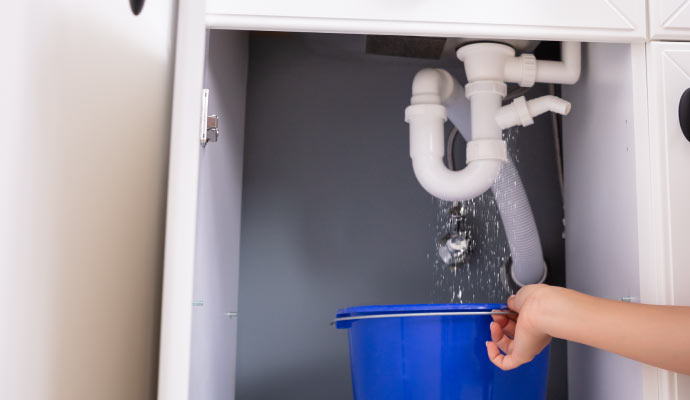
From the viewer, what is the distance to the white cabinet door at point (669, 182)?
0.78 m

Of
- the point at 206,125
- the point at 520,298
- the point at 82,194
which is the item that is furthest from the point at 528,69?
the point at 82,194

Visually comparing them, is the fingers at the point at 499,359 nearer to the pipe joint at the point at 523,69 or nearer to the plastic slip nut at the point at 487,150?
the plastic slip nut at the point at 487,150

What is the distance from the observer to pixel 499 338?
85 cm

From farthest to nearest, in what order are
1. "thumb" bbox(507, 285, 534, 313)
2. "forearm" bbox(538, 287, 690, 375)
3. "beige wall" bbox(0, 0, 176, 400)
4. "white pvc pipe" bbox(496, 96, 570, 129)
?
"white pvc pipe" bbox(496, 96, 570, 129), "thumb" bbox(507, 285, 534, 313), "forearm" bbox(538, 287, 690, 375), "beige wall" bbox(0, 0, 176, 400)

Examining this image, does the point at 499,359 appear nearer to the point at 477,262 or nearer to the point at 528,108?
the point at 528,108

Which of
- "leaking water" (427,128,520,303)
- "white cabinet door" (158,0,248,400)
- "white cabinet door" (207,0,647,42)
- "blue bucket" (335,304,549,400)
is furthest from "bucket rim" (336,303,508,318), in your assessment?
"leaking water" (427,128,520,303)

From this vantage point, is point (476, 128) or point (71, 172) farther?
point (476, 128)

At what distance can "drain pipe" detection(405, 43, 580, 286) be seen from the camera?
3.35ft

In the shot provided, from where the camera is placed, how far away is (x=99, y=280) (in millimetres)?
731

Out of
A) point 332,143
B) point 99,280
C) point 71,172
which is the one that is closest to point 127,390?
point 99,280

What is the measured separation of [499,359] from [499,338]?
0.14ft

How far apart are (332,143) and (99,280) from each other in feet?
2.39

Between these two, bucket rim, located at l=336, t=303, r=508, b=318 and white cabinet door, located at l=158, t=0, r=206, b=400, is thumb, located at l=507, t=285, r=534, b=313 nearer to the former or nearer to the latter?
bucket rim, located at l=336, t=303, r=508, b=318

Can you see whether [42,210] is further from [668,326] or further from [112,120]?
[668,326]
